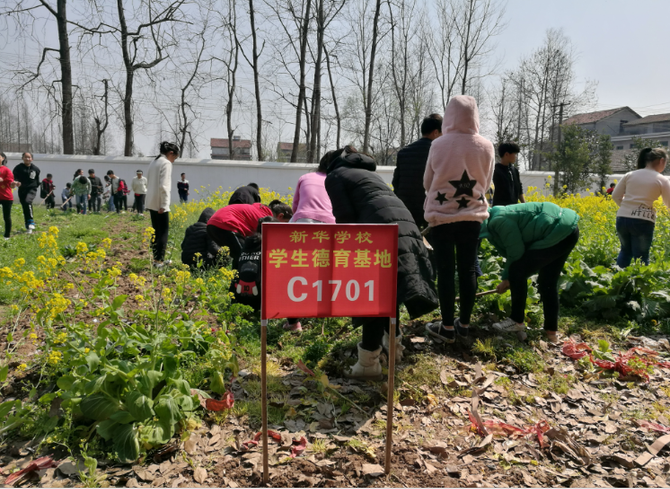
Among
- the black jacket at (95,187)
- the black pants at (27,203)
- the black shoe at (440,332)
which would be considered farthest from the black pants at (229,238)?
the black jacket at (95,187)

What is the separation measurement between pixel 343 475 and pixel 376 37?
24448mm

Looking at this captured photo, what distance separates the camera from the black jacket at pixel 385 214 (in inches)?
118

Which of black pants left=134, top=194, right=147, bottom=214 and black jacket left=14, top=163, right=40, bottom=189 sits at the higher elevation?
black jacket left=14, top=163, right=40, bottom=189

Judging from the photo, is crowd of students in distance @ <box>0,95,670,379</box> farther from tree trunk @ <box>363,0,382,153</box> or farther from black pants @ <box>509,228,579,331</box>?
tree trunk @ <box>363,0,382,153</box>

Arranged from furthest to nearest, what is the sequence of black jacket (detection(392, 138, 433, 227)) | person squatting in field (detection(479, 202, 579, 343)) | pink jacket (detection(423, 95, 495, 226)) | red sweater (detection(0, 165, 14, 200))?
red sweater (detection(0, 165, 14, 200)) → black jacket (detection(392, 138, 433, 227)) → person squatting in field (detection(479, 202, 579, 343)) → pink jacket (detection(423, 95, 495, 226))

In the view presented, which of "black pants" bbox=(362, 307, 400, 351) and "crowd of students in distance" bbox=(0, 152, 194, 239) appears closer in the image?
"black pants" bbox=(362, 307, 400, 351)

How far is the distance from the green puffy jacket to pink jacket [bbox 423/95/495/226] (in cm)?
21

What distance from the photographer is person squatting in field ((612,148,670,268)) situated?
5.53 m

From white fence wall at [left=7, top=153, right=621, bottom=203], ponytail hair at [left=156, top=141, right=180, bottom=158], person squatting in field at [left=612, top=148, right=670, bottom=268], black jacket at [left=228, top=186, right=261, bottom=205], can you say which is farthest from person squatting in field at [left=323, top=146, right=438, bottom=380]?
white fence wall at [left=7, top=153, right=621, bottom=203]

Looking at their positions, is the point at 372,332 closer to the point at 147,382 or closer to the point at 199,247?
the point at 147,382

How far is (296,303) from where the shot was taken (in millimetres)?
2320

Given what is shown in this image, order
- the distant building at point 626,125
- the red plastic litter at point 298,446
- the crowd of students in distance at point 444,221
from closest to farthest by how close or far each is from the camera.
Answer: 1. the red plastic litter at point 298,446
2. the crowd of students in distance at point 444,221
3. the distant building at point 626,125

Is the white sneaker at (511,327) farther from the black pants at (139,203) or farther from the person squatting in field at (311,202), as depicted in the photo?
the black pants at (139,203)

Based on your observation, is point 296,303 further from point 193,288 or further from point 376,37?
point 376,37
